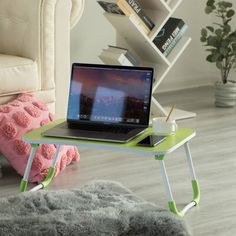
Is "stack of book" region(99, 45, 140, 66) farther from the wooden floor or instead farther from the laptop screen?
the laptop screen

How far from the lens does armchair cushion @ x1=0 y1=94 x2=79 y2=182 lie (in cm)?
283

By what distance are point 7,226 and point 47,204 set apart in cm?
26

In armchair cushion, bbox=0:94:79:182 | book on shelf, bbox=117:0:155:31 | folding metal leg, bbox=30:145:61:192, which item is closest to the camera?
folding metal leg, bbox=30:145:61:192

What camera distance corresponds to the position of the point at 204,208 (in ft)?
8.27

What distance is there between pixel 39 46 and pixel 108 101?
876 mm

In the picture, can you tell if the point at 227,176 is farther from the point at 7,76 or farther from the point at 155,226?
the point at 7,76

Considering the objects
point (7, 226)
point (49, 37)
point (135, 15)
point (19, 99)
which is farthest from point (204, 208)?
point (135, 15)

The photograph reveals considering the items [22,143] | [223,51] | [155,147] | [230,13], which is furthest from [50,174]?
[230,13]

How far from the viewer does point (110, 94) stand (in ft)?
8.24

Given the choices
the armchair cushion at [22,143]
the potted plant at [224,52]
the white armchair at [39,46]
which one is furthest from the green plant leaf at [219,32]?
the armchair cushion at [22,143]

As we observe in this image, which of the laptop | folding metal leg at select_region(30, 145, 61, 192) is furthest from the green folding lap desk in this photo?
folding metal leg at select_region(30, 145, 61, 192)

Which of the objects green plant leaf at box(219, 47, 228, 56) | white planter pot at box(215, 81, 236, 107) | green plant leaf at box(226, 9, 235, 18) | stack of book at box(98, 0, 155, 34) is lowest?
white planter pot at box(215, 81, 236, 107)

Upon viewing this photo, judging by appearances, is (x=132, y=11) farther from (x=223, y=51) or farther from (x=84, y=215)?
(x=84, y=215)

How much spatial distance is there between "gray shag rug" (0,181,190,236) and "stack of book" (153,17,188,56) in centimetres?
155
